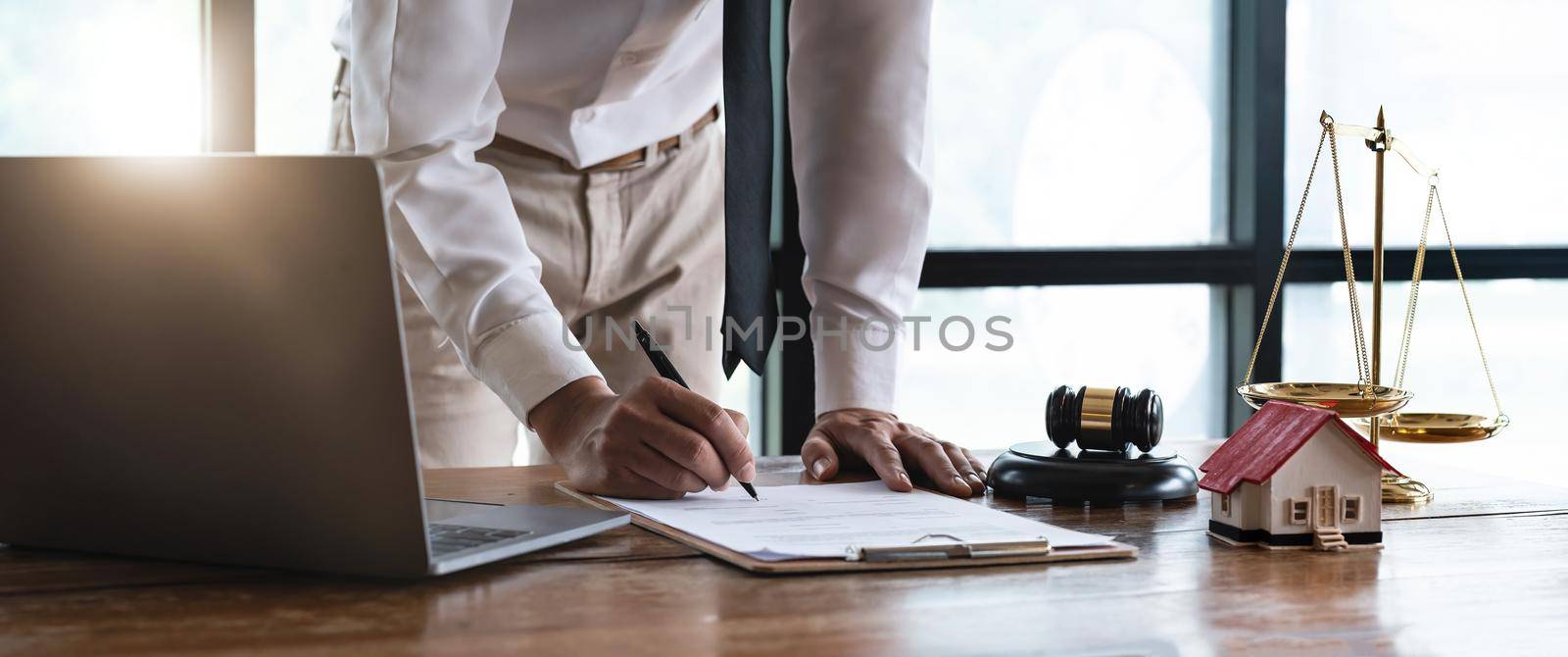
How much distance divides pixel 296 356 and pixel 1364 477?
2.35 ft

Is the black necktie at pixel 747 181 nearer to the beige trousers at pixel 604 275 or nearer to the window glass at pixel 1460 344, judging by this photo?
the beige trousers at pixel 604 275

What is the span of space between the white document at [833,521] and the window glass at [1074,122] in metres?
2.14

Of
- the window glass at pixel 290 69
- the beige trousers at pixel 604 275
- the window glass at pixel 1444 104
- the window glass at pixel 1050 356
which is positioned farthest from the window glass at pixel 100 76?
the window glass at pixel 1444 104

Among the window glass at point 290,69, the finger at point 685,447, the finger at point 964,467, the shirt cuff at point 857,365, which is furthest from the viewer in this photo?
the window glass at point 290,69

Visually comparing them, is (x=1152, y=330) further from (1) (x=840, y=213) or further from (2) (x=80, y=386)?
(2) (x=80, y=386)

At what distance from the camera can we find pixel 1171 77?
3238 millimetres

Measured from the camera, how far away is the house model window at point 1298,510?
89 centimetres

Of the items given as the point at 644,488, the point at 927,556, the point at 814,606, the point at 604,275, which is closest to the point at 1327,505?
the point at 927,556

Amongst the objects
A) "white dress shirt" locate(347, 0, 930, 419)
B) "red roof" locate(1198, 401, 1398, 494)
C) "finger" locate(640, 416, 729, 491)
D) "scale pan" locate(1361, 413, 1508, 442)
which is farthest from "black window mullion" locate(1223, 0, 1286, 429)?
"finger" locate(640, 416, 729, 491)

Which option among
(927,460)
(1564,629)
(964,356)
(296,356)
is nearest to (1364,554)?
(1564,629)

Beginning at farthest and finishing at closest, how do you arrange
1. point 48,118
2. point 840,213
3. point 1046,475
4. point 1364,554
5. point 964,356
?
point 964,356 < point 48,118 < point 840,213 < point 1046,475 < point 1364,554

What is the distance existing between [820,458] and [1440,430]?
58 centimetres

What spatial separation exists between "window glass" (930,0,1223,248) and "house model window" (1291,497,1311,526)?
227 cm

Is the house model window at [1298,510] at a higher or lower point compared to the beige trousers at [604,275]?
lower
